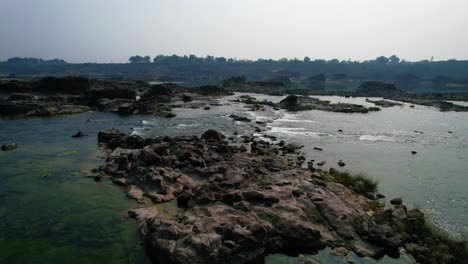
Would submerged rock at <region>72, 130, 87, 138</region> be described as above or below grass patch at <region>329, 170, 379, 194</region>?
below

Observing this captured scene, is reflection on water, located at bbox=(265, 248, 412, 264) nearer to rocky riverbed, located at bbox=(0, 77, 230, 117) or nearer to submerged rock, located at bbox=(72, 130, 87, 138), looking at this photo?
submerged rock, located at bbox=(72, 130, 87, 138)

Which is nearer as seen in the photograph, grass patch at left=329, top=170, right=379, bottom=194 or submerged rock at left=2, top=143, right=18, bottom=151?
grass patch at left=329, top=170, right=379, bottom=194

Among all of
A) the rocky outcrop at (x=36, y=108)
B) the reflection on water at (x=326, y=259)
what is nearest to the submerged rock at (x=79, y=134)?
the rocky outcrop at (x=36, y=108)

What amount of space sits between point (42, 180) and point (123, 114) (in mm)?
39065

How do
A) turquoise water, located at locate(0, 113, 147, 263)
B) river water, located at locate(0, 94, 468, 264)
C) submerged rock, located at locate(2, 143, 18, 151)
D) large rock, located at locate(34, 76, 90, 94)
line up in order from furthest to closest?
large rock, located at locate(34, 76, 90, 94), submerged rock, located at locate(2, 143, 18, 151), river water, located at locate(0, 94, 468, 264), turquoise water, located at locate(0, 113, 147, 263)

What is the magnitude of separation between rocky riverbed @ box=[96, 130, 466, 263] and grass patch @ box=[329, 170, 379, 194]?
0.12 m

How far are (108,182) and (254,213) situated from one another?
13.1 metres

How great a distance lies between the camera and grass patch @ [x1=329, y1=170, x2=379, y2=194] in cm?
2658

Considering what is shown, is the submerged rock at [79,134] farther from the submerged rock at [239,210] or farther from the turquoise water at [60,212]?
the submerged rock at [239,210]

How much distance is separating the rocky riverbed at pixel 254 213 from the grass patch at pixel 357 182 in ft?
0.39

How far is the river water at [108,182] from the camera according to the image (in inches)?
706

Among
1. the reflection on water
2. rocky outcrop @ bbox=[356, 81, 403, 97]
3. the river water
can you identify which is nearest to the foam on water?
the river water

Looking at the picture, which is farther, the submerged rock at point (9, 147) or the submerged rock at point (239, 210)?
the submerged rock at point (9, 147)

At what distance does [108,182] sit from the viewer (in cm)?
2678
